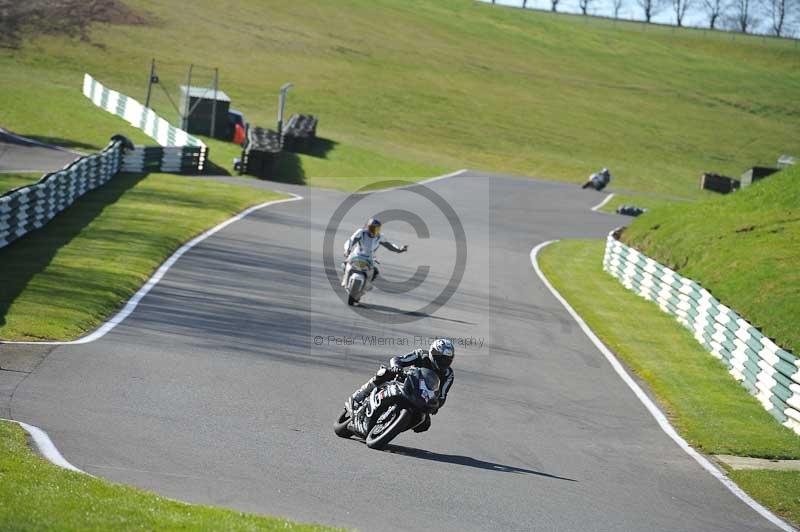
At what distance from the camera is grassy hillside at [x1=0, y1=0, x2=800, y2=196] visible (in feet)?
223

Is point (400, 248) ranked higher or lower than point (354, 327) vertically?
higher

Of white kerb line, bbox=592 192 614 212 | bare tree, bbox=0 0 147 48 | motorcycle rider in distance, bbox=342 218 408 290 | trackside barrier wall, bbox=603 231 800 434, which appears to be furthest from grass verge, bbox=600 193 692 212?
bare tree, bbox=0 0 147 48

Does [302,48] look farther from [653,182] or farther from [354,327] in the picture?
[354,327]

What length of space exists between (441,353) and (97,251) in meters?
14.0

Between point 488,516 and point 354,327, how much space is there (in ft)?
34.4

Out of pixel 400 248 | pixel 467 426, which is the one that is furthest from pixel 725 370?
pixel 467 426

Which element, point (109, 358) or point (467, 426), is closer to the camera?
point (467, 426)

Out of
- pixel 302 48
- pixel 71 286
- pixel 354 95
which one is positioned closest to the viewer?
pixel 71 286

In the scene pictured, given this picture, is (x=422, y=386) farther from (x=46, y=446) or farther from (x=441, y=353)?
(x=46, y=446)

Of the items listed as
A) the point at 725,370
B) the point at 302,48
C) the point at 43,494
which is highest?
the point at 302,48

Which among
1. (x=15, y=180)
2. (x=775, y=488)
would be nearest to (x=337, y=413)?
(x=775, y=488)

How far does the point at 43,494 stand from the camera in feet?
27.9

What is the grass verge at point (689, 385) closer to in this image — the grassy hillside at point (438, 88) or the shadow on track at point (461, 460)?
the shadow on track at point (461, 460)

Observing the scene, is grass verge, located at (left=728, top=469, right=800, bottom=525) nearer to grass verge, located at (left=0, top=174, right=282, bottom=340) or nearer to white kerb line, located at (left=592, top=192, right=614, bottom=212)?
grass verge, located at (left=0, top=174, right=282, bottom=340)
